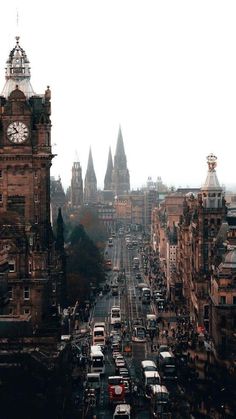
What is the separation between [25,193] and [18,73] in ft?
43.3

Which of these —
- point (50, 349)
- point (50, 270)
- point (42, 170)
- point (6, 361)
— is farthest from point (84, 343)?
point (6, 361)

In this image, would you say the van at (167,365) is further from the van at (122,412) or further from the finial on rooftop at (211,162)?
the finial on rooftop at (211,162)

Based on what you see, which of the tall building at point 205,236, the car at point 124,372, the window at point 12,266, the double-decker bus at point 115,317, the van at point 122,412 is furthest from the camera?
the double-decker bus at point 115,317

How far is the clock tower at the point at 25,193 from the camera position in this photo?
99.6 meters

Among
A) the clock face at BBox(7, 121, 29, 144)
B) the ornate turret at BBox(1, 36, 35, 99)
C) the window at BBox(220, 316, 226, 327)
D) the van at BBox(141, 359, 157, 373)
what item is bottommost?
the van at BBox(141, 359, 157, 373)

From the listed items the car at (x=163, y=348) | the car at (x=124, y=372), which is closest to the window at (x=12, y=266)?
the car at (x=124, y=372)

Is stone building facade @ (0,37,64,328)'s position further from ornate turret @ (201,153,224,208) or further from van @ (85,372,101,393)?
ornate turret @ (201,153,224,208)

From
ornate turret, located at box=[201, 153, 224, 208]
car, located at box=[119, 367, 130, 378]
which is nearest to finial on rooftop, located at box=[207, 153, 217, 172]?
ornate turret, located at box=[201, 153, 224, 208]

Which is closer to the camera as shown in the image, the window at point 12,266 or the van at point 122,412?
the van at point 122,412

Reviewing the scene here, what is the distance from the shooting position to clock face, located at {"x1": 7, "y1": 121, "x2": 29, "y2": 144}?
101 m

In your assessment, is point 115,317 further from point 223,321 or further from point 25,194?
point 223,321

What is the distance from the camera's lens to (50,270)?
104125 mm

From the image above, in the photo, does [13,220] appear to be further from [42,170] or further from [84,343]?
[84,343]

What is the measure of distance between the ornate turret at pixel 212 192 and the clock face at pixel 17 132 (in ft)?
100
